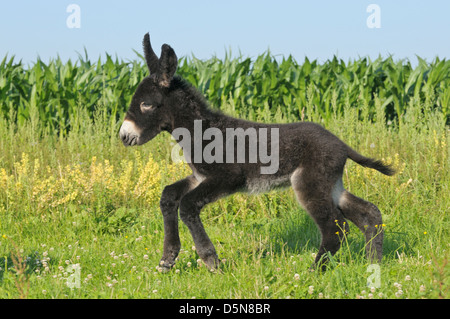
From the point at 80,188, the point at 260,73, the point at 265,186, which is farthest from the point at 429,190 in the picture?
the point at 260,73

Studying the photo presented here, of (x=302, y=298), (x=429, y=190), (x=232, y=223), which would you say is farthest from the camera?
(x=429, y=190)

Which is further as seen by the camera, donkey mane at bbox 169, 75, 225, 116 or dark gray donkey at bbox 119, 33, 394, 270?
donkey mane at bbox 169, 75, 225, 116

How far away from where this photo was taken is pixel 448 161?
720 centimetres

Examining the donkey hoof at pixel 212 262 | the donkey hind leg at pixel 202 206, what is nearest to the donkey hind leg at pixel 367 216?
the donkey hind leg at pixel 202 206

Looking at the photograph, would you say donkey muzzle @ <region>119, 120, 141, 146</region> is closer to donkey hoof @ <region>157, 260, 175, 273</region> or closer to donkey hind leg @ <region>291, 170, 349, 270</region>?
donkey hoof @ <region>157, 260, 175, 273</region>

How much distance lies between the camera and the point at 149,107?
4527 mm

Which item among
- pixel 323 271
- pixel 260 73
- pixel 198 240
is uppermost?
pixel 260 73

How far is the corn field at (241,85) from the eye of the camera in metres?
11.9

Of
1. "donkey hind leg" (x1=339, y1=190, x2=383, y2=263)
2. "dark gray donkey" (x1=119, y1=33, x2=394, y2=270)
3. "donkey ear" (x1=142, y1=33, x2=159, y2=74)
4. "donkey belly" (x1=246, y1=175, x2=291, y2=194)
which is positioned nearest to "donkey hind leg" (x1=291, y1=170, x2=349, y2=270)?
"dark gray donkey" (x1=119, y1=33, x2=394, y2=270)

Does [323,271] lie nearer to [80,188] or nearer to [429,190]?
[429,190]

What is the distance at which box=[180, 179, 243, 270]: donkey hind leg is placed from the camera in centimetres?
439

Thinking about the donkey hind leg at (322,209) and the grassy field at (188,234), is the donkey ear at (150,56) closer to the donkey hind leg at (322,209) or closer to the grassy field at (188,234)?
the donkey hind leg at (322,209)
